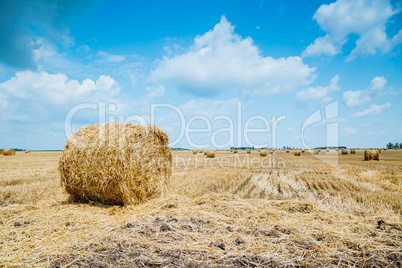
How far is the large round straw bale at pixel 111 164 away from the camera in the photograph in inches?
225

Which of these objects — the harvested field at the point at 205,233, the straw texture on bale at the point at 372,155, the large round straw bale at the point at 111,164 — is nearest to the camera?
the harvested field at the point at 205,233

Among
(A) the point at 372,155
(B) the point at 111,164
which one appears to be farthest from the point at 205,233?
(A) the point at 372,155

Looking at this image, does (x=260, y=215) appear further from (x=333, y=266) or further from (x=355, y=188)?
(x=355, y=188)

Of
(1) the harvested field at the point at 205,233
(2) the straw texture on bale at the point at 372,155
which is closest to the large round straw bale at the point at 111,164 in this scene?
(1) the harvested field at the point at 205,233

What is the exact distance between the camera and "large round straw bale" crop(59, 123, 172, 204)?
5.71 metres

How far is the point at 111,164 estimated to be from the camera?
5.70m

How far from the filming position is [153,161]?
263 inches

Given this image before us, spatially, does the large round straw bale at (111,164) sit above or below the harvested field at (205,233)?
above

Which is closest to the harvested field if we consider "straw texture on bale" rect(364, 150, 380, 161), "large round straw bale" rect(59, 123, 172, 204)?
"large round straw bale" rect(59, 123, 172, 204)

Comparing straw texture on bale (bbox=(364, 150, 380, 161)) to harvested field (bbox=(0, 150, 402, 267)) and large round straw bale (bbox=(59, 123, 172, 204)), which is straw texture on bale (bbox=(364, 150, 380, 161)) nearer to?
harvested field (bbox=(0, 150, 402, 267))

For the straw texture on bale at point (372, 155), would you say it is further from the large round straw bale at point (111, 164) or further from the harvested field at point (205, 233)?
the large round straw bale at point (111, 164)

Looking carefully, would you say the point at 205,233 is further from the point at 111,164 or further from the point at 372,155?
the point at 372,155

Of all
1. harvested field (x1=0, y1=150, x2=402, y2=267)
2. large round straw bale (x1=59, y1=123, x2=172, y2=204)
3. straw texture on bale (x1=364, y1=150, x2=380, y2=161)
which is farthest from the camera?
straw texture on bale (x1=364, y1=150, x2=380, y2=161)

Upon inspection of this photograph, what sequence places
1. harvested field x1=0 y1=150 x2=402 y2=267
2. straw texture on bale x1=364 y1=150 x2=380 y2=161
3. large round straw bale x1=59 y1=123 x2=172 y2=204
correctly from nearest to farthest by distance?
harvested field x1=0 y1=150 x2=402 y2=267
large round straw bale x1=59 y1=123 x2=172 y2=204
straw texture on bale x1=364 y1=150 x2=380 y2=161
